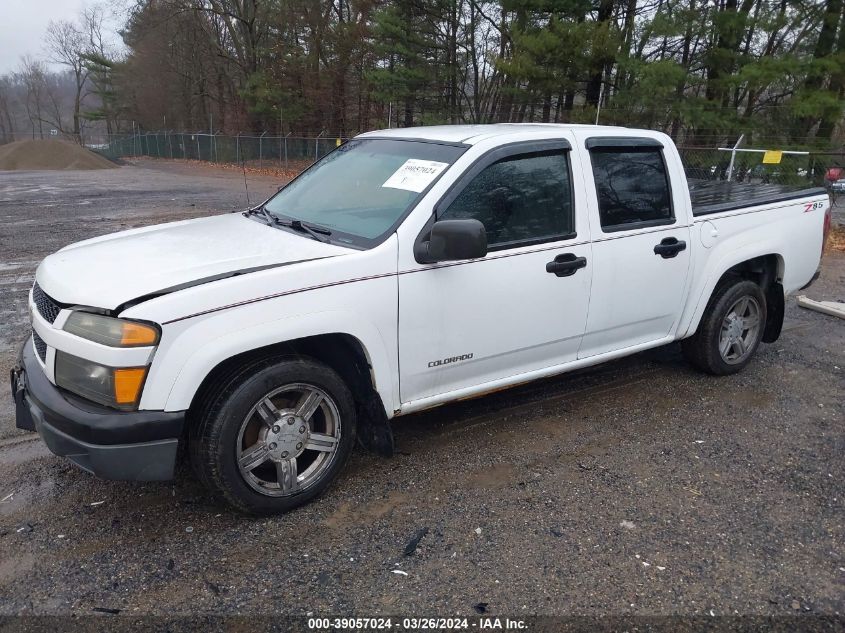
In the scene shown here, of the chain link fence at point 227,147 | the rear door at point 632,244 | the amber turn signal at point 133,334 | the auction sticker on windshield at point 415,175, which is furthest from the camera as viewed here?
the chain link fence at point 227,147

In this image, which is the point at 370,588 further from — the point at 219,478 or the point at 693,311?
the point at 693,311

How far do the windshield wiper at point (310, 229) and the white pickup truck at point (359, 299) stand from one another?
0.02 meters

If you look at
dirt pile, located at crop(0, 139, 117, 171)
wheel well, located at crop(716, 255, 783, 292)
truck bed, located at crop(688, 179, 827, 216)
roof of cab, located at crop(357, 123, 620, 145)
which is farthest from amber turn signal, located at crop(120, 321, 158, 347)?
dirt pile, located at crop(0, 139, 117, 171)

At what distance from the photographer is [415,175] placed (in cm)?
354

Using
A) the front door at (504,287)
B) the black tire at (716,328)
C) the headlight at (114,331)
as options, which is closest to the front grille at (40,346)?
the headlight at (114,331)

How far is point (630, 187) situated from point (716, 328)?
4.63 feet

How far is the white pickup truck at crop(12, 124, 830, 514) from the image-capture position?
273 cm

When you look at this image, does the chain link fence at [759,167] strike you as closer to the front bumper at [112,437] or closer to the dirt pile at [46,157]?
the front bumper at [112,437]

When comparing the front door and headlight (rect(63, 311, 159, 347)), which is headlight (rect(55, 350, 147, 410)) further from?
the front door

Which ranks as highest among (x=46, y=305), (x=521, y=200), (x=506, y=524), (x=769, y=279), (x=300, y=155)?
(x=521, y=200)

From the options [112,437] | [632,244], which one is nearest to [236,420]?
[112,437]

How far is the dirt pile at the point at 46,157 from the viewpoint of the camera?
3441 cm

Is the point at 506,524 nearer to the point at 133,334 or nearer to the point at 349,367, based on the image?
the point at 349,367

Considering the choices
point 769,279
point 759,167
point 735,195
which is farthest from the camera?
point 759,167
